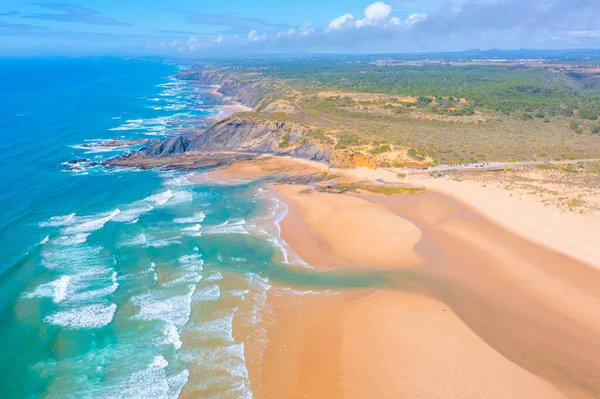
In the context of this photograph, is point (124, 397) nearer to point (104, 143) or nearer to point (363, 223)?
point (363, 223)

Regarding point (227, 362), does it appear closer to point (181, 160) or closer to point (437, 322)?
point (437, 322)

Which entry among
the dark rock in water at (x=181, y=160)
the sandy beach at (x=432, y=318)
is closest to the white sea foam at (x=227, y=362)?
the sandy beach at (x=432, y=318)

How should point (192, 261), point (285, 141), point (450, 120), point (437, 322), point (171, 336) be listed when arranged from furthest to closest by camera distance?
point (450, 120) → point (285, 141) → point (192, 261) → point (437, 322) → point (171, 336)

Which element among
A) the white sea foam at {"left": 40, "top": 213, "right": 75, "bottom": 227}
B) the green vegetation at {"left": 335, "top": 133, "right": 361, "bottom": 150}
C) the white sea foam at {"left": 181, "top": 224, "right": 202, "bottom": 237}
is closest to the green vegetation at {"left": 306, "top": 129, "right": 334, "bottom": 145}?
the green vegetation at {"left": 335, "top": 133, "right": 361, "bottom": 150}

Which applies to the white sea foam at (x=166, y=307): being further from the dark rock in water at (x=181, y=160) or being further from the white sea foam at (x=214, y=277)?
the dark rock in water at (x=181, y=160)

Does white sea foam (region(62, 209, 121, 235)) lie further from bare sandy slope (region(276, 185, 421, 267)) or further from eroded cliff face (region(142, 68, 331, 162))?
eroded cliff face (region(142, 68, 331, 162))

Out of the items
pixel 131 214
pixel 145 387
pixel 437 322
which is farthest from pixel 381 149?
pixel 145 387

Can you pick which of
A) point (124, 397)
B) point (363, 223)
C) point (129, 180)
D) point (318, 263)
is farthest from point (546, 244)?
point (129, 180)
